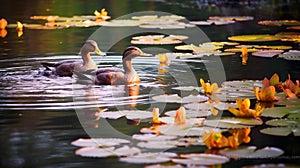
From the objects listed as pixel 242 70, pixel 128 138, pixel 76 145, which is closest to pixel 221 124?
pixel 128 138

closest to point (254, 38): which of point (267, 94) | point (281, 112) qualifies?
point (267, 94)

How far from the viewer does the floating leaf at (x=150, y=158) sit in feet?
16.6

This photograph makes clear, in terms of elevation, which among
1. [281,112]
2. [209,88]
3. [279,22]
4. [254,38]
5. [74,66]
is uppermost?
[279,22]

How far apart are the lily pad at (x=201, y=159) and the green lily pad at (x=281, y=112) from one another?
142 centimetres

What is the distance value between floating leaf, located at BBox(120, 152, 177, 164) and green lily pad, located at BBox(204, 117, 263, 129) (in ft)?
3.12

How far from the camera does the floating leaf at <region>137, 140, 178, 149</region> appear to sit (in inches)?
212

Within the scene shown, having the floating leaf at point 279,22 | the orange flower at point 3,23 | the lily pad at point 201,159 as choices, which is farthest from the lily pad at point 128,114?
the floating leaf at point 279,22

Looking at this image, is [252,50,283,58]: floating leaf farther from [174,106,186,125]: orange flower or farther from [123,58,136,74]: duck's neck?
[174,106,186,125]: orange flower

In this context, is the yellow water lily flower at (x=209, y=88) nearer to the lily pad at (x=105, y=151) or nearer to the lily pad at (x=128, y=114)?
the lily pad at (x=128, y=114)

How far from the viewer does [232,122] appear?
6180mm

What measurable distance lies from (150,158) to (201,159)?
0.35 m

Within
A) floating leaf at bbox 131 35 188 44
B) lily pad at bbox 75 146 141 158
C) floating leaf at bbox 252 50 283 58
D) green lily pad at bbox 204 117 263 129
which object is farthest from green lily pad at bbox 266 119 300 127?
floating leaf at bbox 131 35 188 44

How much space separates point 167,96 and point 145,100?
0.77 ft

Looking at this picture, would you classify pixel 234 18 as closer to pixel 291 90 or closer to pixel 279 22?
pixel 279 22
